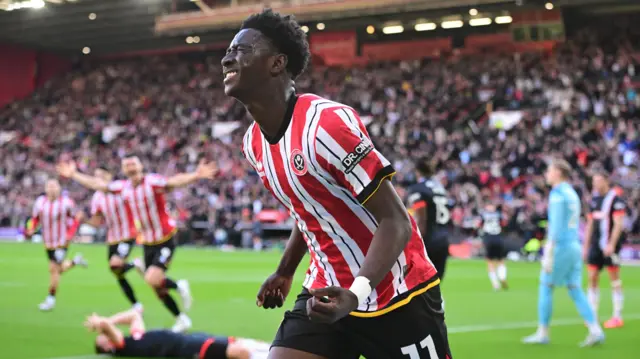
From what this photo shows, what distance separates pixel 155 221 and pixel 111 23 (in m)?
37.3

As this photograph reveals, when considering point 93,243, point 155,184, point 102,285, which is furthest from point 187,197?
point 155,184

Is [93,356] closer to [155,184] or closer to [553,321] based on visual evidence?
[155,184]

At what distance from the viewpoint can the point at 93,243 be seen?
39.6 m

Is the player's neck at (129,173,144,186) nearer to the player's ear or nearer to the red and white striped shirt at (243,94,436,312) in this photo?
the red and white striped shirt at (243,94,436,312)

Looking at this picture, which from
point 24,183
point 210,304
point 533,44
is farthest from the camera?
point 24,183

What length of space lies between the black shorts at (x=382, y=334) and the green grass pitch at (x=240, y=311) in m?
6.01

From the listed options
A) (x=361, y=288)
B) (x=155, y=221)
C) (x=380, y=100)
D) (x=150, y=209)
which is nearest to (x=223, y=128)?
(x=380, y=100)

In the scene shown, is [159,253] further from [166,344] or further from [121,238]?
[166,344]

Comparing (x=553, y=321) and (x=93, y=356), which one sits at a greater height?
(x=93, y=356)

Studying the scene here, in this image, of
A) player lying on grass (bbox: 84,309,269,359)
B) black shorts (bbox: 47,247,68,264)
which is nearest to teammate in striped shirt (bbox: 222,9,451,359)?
player lying on grass (bbox: 84,309,269,359)

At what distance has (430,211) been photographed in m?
10.9

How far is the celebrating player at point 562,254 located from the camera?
10.5 meters

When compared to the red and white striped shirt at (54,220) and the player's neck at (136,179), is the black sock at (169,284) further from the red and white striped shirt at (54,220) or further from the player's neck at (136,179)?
the red and white striped shirt at (54,220)

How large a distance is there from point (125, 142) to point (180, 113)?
10.9 feet
